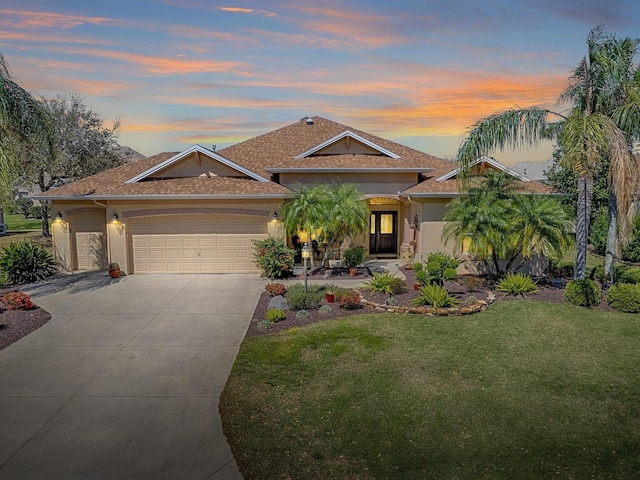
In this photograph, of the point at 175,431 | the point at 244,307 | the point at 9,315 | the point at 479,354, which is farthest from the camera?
the point at 244,307

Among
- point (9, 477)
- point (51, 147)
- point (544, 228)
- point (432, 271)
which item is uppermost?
point (51, 147)

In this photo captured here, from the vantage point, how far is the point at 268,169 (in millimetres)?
19391

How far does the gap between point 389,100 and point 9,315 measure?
18.9 metres

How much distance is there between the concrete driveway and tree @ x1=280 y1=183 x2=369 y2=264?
3770 mm

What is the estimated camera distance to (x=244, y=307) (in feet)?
42.9

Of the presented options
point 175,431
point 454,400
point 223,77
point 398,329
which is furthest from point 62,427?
point 223,77

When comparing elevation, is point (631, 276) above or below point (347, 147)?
below

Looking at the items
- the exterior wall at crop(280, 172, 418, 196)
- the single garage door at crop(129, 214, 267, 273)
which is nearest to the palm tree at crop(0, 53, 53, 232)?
the single garage door at crop(129, 214, 267, 273)

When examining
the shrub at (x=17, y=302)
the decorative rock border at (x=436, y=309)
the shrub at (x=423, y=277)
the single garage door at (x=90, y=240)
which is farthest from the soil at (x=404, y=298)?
the single garage door at (x=90, y=240)

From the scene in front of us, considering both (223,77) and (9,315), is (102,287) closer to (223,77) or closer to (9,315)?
(9,315)

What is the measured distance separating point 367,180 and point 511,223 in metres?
7.68

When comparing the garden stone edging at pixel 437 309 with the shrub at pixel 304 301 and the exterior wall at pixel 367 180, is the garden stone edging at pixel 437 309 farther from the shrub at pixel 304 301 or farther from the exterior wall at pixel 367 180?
the exterior wall at pixel 367 180

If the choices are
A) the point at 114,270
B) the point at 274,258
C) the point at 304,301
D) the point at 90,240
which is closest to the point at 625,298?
the point at 304,301

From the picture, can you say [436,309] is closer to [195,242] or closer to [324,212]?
[324,212]
